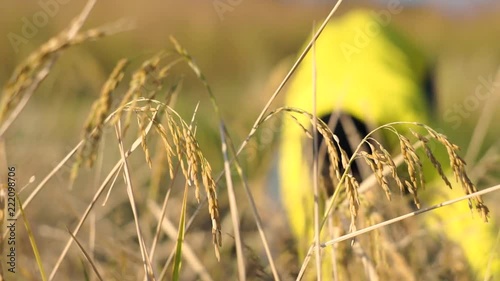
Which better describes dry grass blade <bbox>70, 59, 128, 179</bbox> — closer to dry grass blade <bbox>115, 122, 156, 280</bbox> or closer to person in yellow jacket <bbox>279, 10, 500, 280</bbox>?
dry grass blade <bbox>115, 122, 156, 280</bbox>

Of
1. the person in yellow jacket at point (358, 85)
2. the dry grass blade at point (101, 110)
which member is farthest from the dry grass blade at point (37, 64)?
the person in yellow jacket at point (358, 85)

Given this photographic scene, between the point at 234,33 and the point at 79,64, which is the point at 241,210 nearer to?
the point at 79,64

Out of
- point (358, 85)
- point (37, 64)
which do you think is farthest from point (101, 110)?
point (358, 85)

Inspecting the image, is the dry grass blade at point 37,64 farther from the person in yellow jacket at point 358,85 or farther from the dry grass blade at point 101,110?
the person in yellow jacket at point 358,85

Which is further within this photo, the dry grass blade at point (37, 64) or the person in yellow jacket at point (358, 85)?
the person in yellow jacket at point (358, 85)

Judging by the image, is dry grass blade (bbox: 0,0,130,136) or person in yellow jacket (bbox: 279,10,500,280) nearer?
dry grass blade (bbox: 0,0,130,136)

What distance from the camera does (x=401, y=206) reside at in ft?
3.28

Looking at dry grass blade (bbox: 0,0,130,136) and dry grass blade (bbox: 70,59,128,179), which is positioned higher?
dry grass blade (bbox: 0,0,130,136)

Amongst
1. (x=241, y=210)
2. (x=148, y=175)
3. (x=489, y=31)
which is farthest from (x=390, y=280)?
(x=489, y=31)

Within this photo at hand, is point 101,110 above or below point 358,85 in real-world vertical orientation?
above

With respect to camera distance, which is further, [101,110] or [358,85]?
[358,85]

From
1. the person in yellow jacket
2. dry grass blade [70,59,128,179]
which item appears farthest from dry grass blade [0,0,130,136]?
the person in yellow jacket

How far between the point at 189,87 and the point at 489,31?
3.19 m

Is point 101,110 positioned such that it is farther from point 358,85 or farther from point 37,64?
point 358,85
